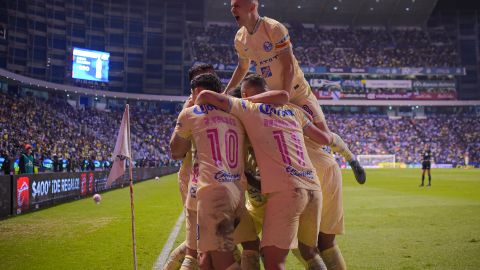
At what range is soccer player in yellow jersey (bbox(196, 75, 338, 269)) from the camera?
3.77 metres

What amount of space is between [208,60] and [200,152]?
64.8m

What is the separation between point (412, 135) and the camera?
6538 centimetres

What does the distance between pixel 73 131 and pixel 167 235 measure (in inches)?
1622

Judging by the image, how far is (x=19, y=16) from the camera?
5559cm

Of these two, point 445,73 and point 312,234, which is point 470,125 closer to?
point 445,73

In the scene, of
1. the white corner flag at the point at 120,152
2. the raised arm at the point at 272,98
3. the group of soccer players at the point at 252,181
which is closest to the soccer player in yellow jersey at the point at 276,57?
the group of soccer players at the point at 252,181

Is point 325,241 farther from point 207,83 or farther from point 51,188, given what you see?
point 51,188

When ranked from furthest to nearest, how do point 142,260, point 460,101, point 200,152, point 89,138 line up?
point 460,101 < point 89,138 < point 142,260 < point 200,152

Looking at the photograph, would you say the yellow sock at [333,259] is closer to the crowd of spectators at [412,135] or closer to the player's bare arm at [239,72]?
the player's bare arm at [239,72]

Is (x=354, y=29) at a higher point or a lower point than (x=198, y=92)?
higher

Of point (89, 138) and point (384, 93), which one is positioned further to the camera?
point (384, 93)

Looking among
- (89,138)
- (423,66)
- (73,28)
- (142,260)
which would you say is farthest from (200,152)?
(423,66)

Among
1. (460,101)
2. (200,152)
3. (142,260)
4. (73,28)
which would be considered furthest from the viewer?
(460,101)

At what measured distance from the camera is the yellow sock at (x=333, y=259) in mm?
4445
